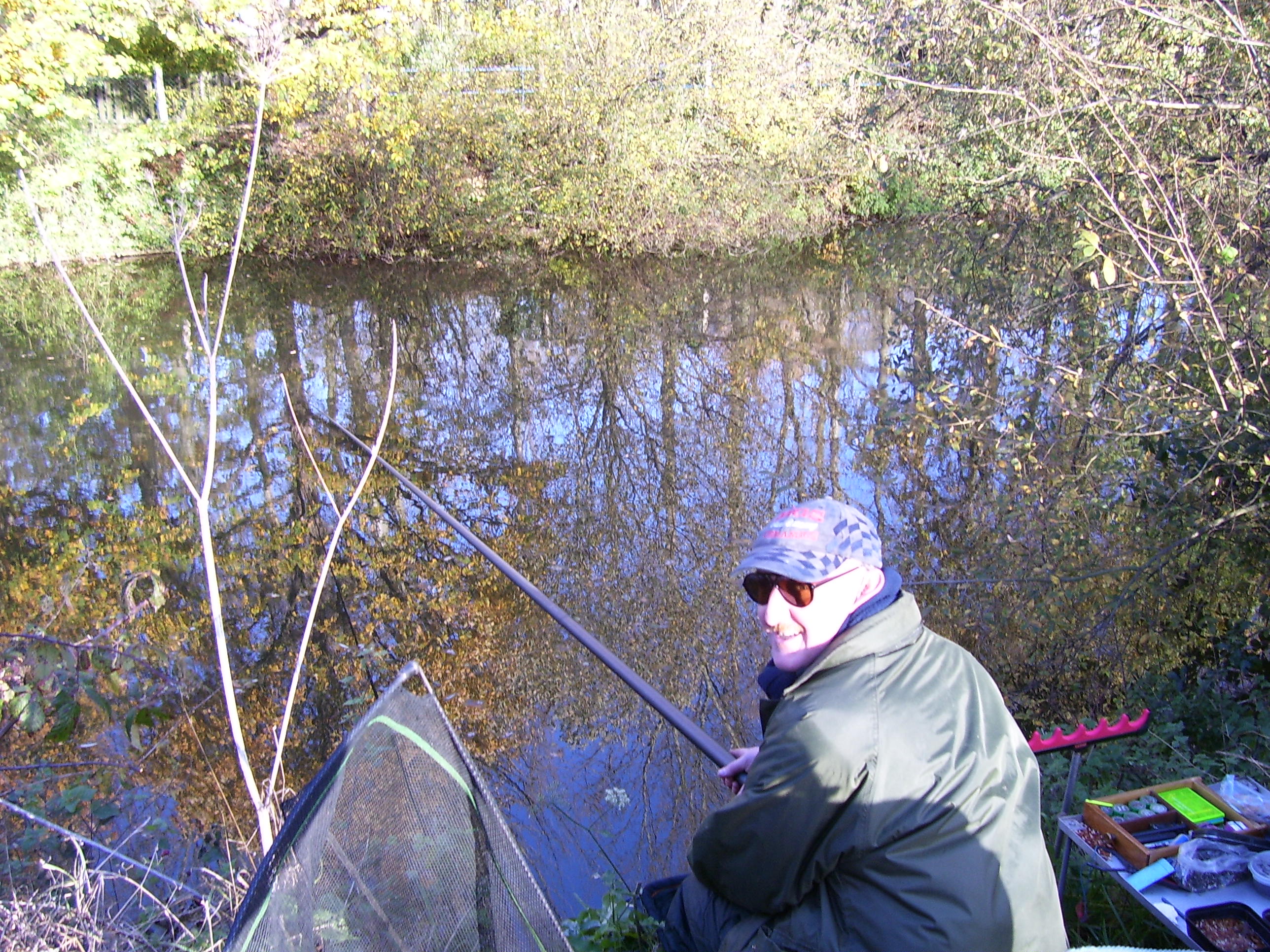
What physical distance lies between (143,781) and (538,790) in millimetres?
1467

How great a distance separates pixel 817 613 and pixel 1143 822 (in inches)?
48.5

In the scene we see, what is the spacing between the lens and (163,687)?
14.6ft

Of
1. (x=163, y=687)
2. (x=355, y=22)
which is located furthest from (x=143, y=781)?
(x=355, y=22)

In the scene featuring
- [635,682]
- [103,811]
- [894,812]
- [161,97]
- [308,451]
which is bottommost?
[103,811]

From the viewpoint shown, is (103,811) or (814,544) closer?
(814,544)

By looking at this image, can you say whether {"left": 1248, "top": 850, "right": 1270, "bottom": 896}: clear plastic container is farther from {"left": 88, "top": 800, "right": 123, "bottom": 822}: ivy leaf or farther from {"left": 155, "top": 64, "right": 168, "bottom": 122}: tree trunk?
{"left": 155, "top": 64, "right": 168, "bottom": 122}: tree trunk

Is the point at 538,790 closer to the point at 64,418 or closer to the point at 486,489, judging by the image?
the point at 486,489

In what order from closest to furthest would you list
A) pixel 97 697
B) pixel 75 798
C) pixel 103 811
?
pixel 97 697
pixel 75 798
pixel 103 811

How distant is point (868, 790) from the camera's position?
1.40m

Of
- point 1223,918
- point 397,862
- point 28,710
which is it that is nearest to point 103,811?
point 28,710

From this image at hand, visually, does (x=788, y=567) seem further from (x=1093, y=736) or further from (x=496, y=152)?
(x=496, y=152)

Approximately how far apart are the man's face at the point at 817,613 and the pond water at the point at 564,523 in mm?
1955

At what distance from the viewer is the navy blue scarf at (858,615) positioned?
1.60 m

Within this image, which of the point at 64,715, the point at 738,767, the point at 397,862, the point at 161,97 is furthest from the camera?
the point at 161,97
